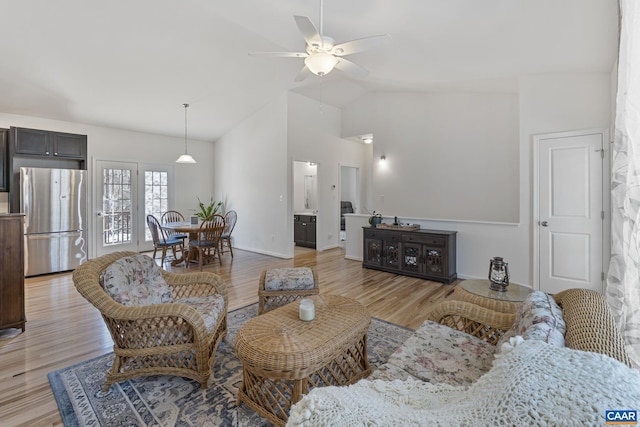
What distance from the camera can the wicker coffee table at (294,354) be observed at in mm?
1507

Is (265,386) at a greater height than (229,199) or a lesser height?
lesser

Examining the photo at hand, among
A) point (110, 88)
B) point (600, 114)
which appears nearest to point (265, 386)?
point (600, 114)

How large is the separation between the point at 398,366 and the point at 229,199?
6315mm

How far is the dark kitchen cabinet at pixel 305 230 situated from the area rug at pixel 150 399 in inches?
187

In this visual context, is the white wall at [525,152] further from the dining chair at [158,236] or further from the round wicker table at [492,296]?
the dining chair at [158,236]

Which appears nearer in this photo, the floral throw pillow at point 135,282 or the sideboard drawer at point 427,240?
the floral throw pillow at point 135,282

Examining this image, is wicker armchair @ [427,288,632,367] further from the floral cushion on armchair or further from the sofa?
the floral cushion on armchair

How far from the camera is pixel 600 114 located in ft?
10.9

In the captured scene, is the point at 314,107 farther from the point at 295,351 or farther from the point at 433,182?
the point at 295,351

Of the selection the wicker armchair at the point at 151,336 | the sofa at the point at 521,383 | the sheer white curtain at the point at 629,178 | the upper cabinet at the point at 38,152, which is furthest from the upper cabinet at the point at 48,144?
the sheer white curtain at the point at 629,178

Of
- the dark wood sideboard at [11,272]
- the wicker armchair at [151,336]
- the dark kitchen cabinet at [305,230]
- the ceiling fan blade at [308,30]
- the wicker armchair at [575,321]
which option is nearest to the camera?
the wicker armchair at [575,321]

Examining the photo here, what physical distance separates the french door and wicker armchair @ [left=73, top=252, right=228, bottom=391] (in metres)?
4.59

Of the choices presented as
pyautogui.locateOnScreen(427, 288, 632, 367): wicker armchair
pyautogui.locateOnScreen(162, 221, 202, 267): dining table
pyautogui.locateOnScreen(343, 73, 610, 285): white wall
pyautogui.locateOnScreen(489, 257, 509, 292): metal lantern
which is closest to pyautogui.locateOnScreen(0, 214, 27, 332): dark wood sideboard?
pyautogui.locateOnScreen(162, 221, 202, 267): dining table

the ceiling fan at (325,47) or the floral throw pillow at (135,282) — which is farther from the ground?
the ceiling fan at (325,47)
